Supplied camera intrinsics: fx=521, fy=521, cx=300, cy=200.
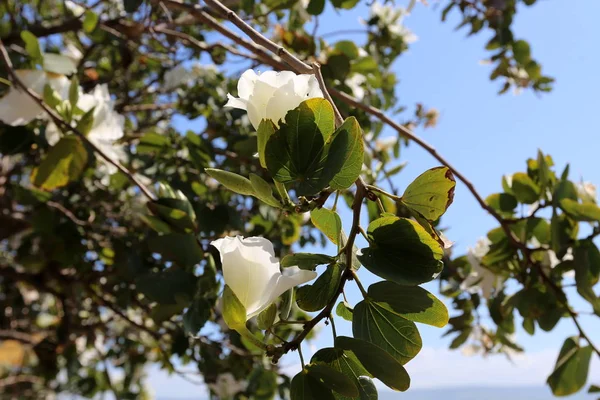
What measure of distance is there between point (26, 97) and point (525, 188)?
1.03 meters

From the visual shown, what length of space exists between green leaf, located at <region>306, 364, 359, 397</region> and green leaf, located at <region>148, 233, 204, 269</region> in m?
0.42

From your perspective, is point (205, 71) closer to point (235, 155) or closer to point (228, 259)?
point (235, 155)

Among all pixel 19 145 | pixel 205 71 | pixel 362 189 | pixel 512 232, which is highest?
pixel 512 232

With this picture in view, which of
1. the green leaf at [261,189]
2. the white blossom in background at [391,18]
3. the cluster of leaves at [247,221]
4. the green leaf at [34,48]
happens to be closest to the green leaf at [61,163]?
the cluster of leaves at [247,221]

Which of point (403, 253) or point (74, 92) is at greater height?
point (403, 253)

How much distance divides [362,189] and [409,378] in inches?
6.7

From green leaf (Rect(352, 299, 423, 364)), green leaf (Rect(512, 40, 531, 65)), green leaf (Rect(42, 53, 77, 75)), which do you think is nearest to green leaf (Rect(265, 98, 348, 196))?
green leaf (Rect(352, 299, 423, 364))

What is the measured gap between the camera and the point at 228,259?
0.44 m

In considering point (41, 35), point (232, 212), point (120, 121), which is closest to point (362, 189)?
point (232, 212)

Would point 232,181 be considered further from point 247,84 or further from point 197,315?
point 197,315

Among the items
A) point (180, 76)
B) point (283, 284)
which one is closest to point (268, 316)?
point (283, 284)

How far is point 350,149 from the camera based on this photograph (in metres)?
0.46

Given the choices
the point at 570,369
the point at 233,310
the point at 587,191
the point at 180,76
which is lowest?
the point at 233,310

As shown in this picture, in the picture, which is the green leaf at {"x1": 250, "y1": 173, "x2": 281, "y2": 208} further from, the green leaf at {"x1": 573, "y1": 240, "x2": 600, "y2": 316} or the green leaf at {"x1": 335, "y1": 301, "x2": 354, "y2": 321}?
the green leaf at {"x1": 573, "y1": 240, "x2": 600, "y2": 316}
